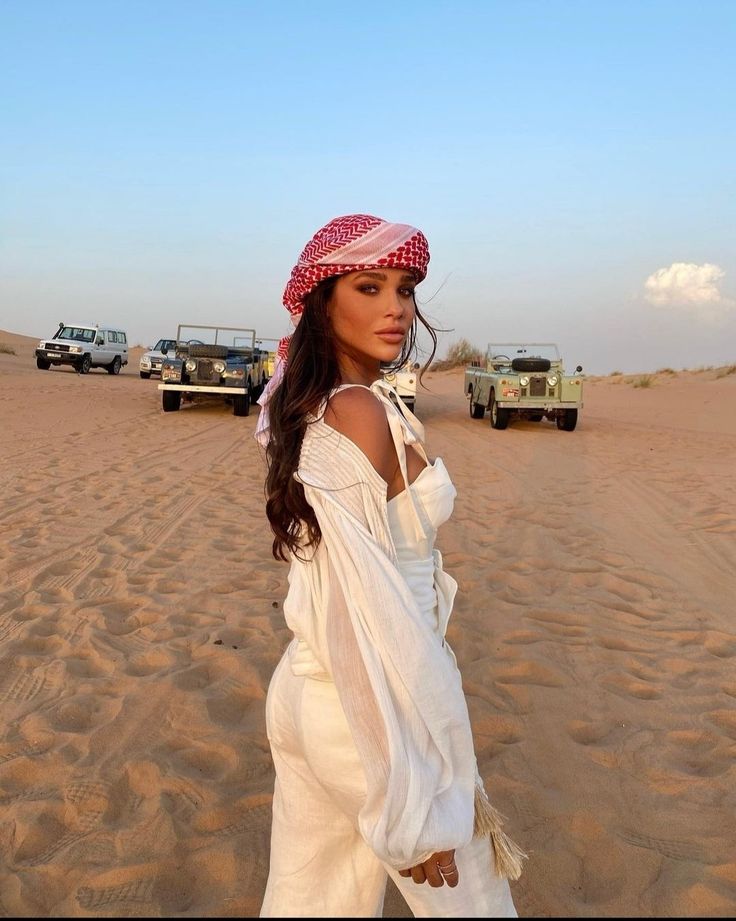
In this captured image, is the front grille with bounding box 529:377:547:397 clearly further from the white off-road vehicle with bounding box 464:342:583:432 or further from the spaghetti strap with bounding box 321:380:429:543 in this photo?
the spaghetti strap with bounding box 321:380:429:543

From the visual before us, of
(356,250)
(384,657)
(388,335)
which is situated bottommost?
(384,657)

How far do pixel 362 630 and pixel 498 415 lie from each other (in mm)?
14840

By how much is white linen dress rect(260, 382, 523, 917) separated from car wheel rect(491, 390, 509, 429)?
47.3ft

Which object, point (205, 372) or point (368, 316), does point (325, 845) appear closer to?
point (368, 316)

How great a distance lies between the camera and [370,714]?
4.29 feet

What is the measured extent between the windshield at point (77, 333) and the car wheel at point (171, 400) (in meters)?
13.7

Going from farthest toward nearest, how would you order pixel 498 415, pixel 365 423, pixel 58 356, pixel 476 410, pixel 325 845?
pixel 58 356
pixel 476 410
pixel 498 415
pixel 325 845
pixel 365 423

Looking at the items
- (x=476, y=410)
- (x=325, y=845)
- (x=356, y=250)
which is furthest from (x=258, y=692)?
(x=476, y=410)

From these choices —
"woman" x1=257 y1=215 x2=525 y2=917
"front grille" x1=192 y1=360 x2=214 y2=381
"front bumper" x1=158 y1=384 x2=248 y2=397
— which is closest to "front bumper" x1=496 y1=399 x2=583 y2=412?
"front bumper" x1=158 y1=384 x2=248 y2=397

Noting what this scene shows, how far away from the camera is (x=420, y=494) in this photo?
1483mm

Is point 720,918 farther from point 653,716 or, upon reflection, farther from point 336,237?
point 336,237

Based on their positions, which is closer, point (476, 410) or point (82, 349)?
point (476, 410)

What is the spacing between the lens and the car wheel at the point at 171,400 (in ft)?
54.8

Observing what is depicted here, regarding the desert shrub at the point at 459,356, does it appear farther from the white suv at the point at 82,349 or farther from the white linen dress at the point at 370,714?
the white linen dress at the point at 370,714
